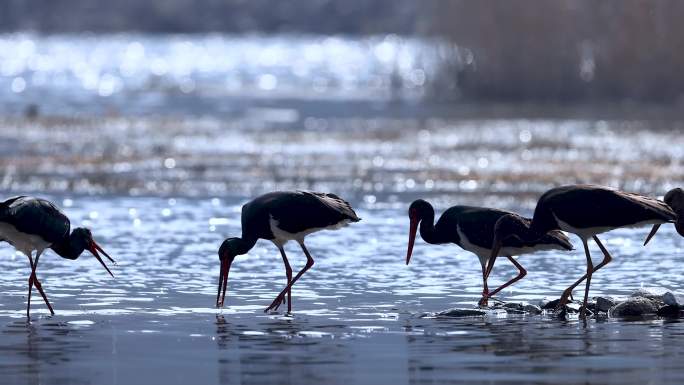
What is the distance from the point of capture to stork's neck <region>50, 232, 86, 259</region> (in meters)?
12.8

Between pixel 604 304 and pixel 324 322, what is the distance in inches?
83.6

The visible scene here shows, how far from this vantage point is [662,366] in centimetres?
1016

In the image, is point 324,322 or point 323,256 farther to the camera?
point 323,256

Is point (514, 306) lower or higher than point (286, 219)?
lower

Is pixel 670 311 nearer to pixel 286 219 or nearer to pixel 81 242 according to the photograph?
pixel 286 219

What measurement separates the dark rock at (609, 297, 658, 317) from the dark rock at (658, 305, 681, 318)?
4 centimetres

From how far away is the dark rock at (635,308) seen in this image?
40.4ft

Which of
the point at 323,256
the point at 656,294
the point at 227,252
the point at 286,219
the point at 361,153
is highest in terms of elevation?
the point at 361,153

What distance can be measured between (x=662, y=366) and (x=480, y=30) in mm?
32310

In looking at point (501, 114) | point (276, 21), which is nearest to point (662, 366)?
point (501, 114)

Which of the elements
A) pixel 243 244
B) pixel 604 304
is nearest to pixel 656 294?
pixel 604 304

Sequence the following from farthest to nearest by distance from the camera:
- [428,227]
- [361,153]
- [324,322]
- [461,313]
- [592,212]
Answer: [361,153] → [428,227] → [592,212] → [461,313] → [324,322]

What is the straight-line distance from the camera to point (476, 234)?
43.0 ft

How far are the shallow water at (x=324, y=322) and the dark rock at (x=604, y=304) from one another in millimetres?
433
